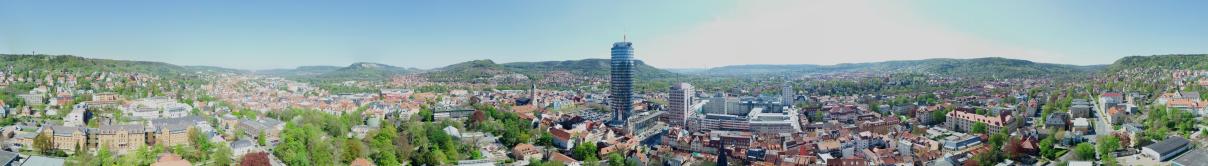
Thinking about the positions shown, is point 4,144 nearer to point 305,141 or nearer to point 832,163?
point 305,141

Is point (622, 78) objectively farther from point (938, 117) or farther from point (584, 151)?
point (584, 151)

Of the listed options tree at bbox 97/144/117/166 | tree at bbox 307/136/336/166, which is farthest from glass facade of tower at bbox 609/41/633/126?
tree at bbox 97/144/117/166

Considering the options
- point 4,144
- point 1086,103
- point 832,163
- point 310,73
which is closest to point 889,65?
point 1086,103

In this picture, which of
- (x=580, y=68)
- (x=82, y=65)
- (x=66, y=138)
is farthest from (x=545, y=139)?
(x=580, y=68)

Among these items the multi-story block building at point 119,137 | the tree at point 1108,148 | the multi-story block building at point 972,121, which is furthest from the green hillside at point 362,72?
the tree at point 1108,148

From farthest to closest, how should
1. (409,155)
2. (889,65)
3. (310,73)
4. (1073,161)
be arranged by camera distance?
1. (889,65)
2. (310,73)
3. (409,155)
4. (1073,161)

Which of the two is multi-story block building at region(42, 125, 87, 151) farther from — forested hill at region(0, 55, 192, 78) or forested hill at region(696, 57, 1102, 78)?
forested hill at region(696, 57, 1102, 78)
